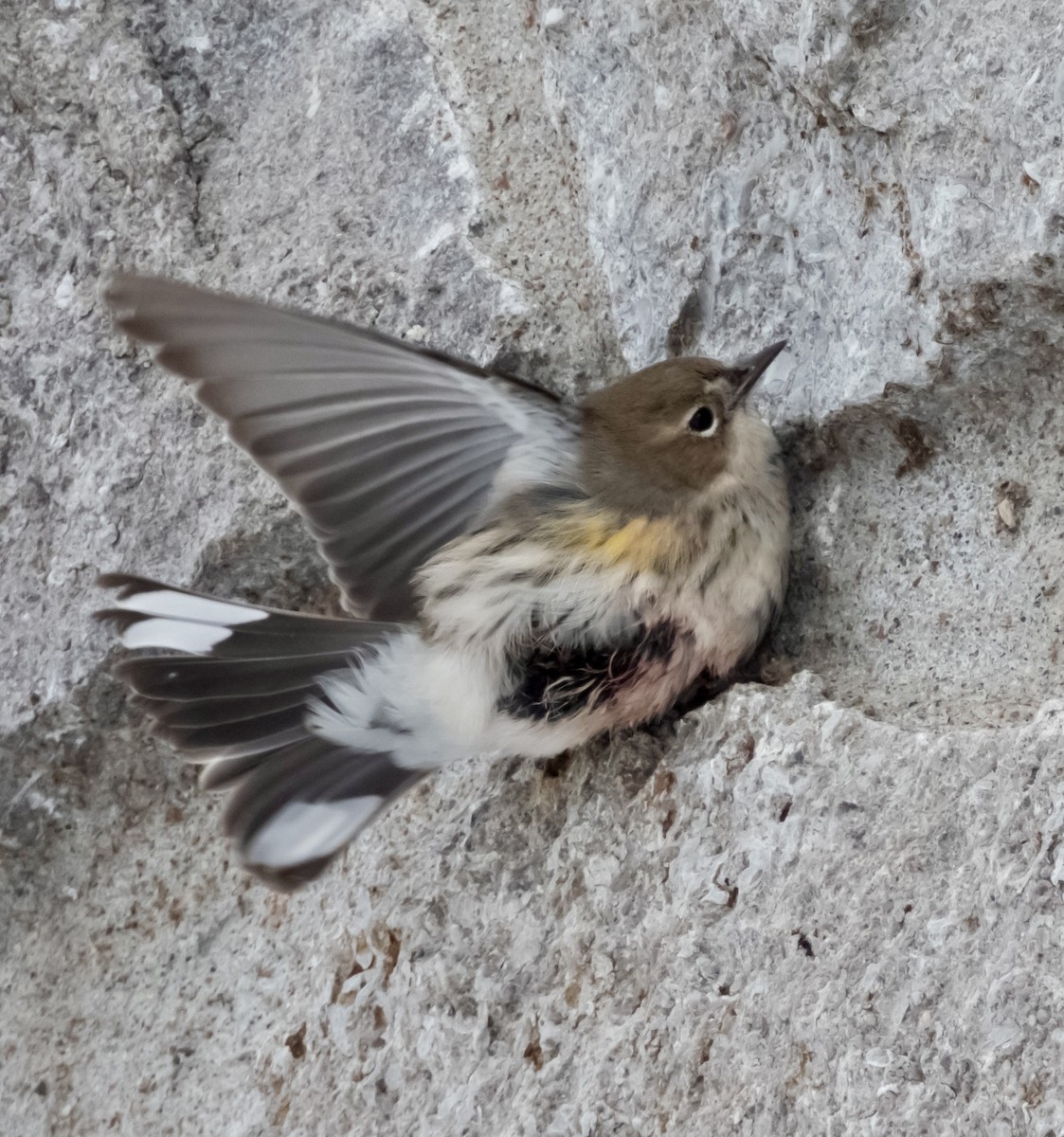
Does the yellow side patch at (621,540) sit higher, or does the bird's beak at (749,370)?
the bird's beak at (749,370)

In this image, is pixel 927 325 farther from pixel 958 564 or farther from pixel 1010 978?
pixel 1010 978

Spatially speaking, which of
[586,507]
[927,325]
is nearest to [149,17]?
[586,507]

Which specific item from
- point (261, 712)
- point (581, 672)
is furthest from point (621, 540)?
point (261, 712)

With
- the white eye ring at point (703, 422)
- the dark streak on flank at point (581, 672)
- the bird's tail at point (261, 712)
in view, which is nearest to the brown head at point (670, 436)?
the white eye ring at point (703, 422)

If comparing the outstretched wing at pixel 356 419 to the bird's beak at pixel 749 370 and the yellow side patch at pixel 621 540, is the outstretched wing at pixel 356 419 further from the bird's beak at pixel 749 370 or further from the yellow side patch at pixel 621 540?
the bird's beak at pixel 749 370

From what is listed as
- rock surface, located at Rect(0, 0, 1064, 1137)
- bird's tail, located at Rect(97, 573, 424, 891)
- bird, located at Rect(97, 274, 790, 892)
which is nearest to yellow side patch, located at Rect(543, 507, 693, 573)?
bird, located at Rect(97, 274, 790, 892)

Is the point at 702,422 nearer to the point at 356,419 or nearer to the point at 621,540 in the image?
the point at 621,540

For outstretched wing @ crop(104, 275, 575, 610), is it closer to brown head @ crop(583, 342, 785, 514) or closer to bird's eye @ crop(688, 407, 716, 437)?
brown head @ crop(583, 342, 785, 514)
